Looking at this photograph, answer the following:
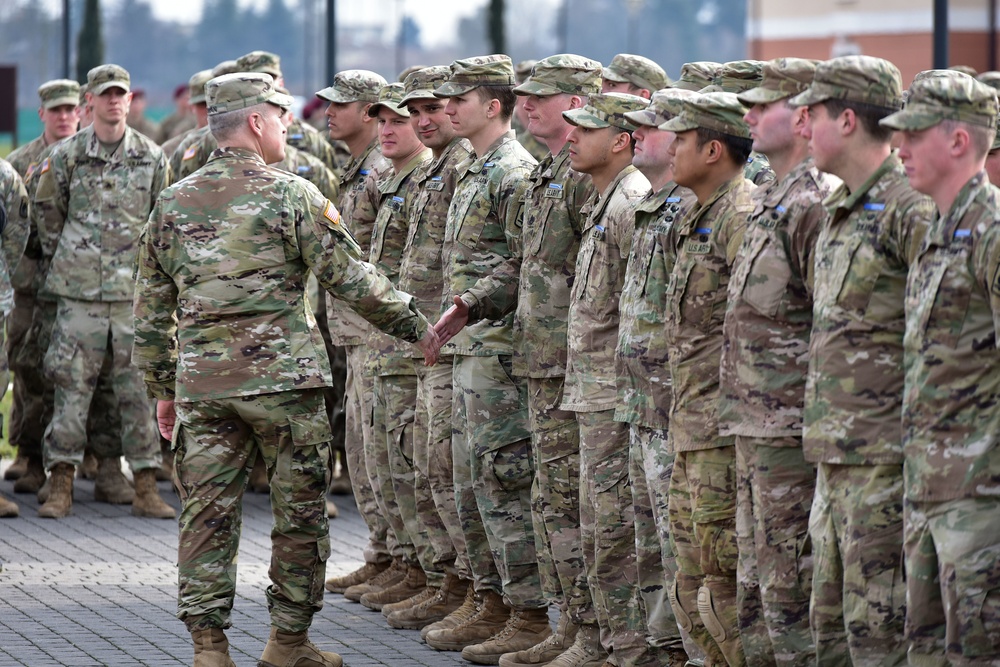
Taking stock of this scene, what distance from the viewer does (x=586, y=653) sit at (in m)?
6.82

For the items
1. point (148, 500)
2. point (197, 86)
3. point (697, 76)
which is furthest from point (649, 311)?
point (197, 86)

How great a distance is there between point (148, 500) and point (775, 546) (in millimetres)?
6277

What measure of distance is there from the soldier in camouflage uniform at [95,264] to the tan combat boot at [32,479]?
0.78 m

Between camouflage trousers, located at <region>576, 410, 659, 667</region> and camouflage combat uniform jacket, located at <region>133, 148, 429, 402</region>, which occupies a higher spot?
camouflage combat uniform jacket, located at <region>133, 148, 429, 402</region>

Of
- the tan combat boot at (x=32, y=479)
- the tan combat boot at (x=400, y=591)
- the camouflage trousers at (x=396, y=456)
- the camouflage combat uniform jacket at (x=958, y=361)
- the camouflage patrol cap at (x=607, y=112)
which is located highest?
the camouflage patrol cap at (x=607, y=112)

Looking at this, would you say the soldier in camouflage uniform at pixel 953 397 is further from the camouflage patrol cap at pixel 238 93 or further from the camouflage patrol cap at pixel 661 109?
the camouflage patrol cap at pixel 238 93

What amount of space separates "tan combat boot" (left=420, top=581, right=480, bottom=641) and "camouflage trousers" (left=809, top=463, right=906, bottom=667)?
2947mm


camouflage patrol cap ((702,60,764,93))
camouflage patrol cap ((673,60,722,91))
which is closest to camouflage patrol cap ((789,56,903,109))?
camouflage patrol cap ((702,60,764,93))

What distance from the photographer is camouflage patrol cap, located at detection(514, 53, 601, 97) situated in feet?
23.3

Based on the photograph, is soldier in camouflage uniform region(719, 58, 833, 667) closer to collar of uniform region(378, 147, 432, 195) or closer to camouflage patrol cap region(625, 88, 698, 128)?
camouflage patrol cap region(625, 88, 698, 128)

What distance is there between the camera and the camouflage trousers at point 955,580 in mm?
4613

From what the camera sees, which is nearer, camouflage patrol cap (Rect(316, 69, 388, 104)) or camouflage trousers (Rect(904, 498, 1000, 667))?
camouflage trousers (Rect(904, 498, 1000, 667))

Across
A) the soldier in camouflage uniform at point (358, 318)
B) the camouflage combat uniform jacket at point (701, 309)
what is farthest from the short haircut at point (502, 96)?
the camouflage combat uniform jacket at point (701, 309)

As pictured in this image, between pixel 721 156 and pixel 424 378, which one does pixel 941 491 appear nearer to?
pixel 721 156
